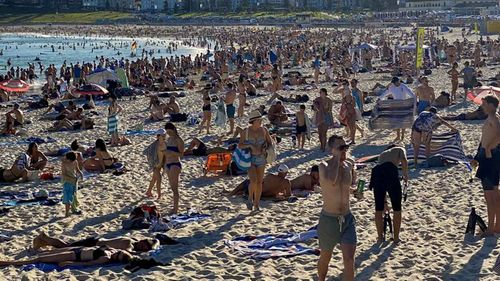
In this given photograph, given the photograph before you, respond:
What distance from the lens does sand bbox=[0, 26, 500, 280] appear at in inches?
257

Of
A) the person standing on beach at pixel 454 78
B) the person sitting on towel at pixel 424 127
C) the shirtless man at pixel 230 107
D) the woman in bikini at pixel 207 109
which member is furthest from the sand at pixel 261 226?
the person standing on beach at pixel 454 78

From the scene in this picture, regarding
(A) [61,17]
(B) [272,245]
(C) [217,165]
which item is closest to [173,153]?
(B) [272,245]

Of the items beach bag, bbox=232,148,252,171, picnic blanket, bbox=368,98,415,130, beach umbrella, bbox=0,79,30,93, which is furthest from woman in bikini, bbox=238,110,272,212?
beach umbrella, bbox=0,79,30,93

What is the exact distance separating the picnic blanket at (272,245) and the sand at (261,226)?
0.12 meters

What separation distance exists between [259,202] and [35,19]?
366 feet

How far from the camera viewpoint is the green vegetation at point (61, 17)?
111250 mm

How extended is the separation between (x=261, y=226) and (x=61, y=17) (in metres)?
113

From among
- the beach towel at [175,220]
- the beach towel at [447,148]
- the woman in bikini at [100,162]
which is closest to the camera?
the beach towel at [175,220]

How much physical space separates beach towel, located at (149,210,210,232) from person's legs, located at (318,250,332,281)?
276 cm

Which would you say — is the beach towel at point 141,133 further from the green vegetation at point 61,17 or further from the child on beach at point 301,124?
the green vegetation at point 61,17

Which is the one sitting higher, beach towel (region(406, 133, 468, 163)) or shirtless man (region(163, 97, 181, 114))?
beach towel (region(406, 133, 468, 163))

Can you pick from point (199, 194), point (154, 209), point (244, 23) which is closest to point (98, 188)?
point (199, 194)

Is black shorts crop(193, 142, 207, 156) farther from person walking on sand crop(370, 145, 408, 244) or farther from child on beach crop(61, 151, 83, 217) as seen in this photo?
person walking on sand crop(370, 145, 408, 244)

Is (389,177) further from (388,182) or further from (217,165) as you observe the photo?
(217,165)
